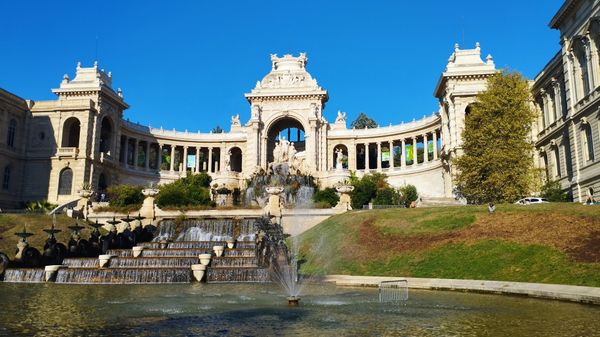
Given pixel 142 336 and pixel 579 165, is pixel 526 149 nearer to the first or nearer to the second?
pixel 579 165

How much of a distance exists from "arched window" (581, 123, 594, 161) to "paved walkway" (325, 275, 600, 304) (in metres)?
28.5

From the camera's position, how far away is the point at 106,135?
Result: 7381 centimetres

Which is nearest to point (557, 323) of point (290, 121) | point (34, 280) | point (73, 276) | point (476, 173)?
point (73, 276)

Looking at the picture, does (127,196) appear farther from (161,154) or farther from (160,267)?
(160,267)

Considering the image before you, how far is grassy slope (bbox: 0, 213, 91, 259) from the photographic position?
116 ft

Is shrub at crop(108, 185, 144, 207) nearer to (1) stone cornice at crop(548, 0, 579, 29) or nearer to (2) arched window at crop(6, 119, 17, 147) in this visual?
(2) arched window at crop(6, 119, 17, 147)

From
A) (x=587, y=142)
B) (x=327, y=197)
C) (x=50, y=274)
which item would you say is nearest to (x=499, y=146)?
(x=587, y=142)

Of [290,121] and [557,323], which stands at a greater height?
[290,121]

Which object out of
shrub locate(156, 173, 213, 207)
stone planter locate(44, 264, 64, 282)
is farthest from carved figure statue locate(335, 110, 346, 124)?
stone planter locate(44, 264, 64, 282)

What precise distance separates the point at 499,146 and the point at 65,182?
2157 inches

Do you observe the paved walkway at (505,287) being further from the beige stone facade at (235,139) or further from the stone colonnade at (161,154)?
the stone colonnade at (161,154)

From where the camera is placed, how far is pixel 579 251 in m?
21.4

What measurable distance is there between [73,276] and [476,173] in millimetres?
34606

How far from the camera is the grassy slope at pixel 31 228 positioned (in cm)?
3550
